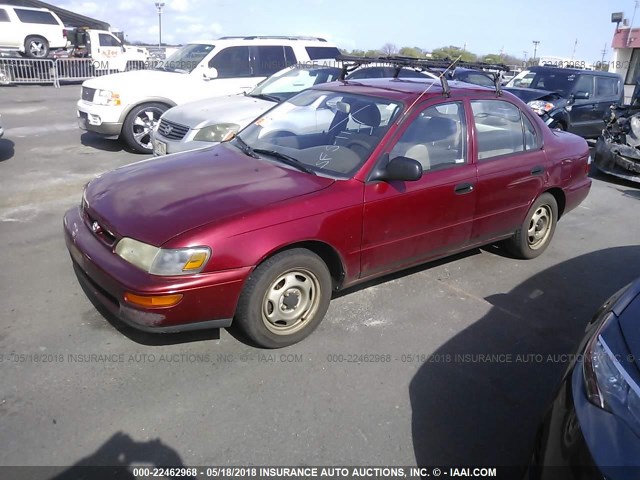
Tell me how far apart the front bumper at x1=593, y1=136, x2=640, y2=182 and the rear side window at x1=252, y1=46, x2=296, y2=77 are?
5.97 meters

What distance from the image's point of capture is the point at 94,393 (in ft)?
9.59

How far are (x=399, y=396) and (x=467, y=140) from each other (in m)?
2.21

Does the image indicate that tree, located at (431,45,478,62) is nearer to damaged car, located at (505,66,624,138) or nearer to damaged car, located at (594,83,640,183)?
damaged car, located at (505,66,624,138)

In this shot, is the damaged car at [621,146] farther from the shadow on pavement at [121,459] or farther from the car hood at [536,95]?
the shadow on pavement at [121,459]

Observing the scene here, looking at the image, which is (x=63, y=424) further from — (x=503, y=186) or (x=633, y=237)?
(x=633, y=237)

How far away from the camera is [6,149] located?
28.1ft

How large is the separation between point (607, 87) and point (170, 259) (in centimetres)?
1242

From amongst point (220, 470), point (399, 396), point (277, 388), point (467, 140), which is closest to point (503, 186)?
point (467, 140)

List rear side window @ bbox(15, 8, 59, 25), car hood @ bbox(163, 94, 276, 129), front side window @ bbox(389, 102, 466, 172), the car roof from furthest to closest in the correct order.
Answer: rear side window @ bbox(15, 8, 59, 25) < car hood @ bbox(163, 94, 276, 129) < the car roof < front side window @ bbox(389, 102, 466, 172)

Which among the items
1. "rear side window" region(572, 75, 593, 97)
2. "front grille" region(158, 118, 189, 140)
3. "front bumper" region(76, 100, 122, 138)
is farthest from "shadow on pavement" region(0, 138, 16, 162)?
"rear side window" region(572, 75, 593, 97)

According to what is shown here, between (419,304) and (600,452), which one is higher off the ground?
(600,452)

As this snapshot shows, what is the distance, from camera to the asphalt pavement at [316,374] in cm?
262

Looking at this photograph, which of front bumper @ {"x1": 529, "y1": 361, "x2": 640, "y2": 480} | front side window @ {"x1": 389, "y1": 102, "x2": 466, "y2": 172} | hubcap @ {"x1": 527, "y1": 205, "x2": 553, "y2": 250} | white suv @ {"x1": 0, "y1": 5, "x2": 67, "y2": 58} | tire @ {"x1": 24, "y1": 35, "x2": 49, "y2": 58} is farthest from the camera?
tire @ {"x1": 24, "y1": 35, "x2": 49, "y2": 58}

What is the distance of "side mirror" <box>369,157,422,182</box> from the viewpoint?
11.4 ft
